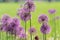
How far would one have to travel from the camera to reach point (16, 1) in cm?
575

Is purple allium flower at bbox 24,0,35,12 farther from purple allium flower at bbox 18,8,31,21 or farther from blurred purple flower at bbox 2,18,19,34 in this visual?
blurred purple flower at bbox 2,18,19,34

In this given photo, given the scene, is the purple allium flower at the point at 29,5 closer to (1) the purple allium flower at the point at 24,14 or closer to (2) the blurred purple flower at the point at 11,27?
(1) the purple allium flower at the point at 24,14

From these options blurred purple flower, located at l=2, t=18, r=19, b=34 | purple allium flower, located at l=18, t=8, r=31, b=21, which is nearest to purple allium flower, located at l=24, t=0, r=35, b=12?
purple allium flower, located at l=18, t=8, r=31, b=21

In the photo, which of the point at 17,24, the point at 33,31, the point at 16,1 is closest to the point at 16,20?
the point at 17,24

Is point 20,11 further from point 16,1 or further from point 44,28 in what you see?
point 16,1

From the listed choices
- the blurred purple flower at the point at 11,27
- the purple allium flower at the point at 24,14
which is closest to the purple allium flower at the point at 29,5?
the purple allium flower at the point at 24,14

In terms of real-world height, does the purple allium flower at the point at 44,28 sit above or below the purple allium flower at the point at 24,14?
below

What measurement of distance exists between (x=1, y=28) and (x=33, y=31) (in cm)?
23

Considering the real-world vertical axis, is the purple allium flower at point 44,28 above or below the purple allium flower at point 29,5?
below

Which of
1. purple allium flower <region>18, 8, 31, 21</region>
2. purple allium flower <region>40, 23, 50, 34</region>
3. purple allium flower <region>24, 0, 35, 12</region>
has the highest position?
purple allium flower <region>24, 0, 35, 12</region>

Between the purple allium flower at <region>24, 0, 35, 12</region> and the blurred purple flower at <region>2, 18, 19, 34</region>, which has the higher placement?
the purple allium flower at <region>24, 0, 35, 12</region>

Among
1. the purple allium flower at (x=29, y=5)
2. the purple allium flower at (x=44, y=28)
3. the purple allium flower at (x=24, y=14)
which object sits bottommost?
the purple allium flower at (x=44, y=28)

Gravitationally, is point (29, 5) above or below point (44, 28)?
above

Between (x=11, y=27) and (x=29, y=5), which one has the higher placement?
(x=29, y=5)
